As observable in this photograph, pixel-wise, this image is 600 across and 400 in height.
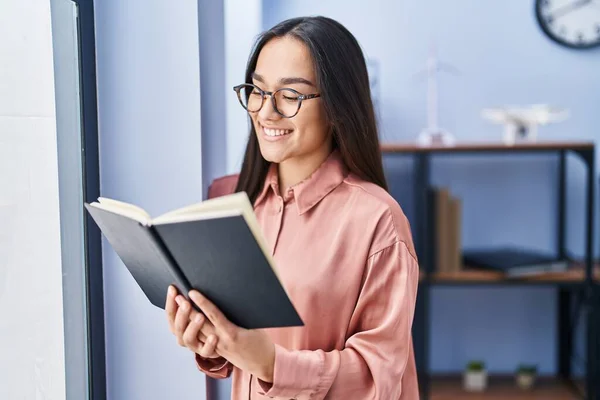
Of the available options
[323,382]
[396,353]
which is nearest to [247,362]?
[323,382]

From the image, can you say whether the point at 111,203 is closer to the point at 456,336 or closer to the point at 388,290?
the point at 388,290

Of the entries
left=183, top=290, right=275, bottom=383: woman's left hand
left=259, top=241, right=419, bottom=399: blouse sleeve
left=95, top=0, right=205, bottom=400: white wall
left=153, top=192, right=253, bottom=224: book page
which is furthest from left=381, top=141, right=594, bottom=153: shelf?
left=153, top=192, right=253, bottom=224: book page

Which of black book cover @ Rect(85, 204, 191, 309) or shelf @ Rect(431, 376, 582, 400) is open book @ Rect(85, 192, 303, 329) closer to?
black book cover @ Rect(85, 204, 191, 309)

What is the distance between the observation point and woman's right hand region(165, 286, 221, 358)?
0.86 meters

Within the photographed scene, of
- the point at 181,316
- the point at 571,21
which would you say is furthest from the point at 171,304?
A: the point at 571,21

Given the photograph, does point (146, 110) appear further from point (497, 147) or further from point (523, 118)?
point (523, 118)

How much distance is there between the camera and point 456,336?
304 cm

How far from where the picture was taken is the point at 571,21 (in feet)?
9.48

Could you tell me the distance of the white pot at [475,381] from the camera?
9.55 ft

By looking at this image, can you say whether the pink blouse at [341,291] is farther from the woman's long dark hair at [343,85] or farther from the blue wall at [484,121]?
the blue wall at [484,121]

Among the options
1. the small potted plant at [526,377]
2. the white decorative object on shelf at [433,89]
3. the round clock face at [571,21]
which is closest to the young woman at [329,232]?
the white decorative object on shelf at [433,89]

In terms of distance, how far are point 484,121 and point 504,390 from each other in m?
1.15

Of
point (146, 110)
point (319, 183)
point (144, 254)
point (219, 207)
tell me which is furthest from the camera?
point (146, 110)

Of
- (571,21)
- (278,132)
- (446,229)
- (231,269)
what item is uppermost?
(571,21)
